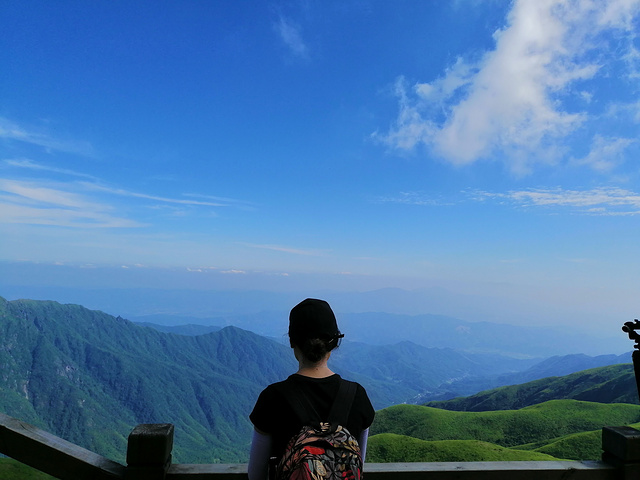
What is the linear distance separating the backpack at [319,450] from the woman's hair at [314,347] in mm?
234

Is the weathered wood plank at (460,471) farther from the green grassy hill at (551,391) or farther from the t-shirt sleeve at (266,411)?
the green grassy hill at (551,391)

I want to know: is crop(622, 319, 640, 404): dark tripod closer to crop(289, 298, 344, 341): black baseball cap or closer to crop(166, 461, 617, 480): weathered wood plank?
crop(166, 461, 617, 480): weathered wood plank

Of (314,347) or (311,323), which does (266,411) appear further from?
(311,323)

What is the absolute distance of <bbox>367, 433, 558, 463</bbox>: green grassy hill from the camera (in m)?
18.9

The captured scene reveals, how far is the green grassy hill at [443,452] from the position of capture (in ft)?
61.9

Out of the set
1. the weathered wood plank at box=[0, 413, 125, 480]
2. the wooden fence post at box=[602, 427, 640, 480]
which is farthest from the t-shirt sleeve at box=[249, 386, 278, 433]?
the wooden fence post at box=[602, 427, 640, 480]

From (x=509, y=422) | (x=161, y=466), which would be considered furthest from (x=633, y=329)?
(x=509, y=422)

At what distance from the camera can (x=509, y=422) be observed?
123ft

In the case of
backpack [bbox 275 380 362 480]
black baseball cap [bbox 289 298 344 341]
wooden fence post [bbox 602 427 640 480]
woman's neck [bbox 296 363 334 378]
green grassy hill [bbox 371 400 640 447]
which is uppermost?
black baseball cap [bbox 289 298 344 341]

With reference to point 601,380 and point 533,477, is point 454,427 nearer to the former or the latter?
point 533,477

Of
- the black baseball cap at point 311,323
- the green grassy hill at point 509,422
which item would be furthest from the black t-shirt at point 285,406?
the green grassy hill at point 509,422

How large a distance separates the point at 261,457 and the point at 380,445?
23327 millimetres

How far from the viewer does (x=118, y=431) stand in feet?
602

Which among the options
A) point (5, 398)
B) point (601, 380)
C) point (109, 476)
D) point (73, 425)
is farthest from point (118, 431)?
point (109, 476)
